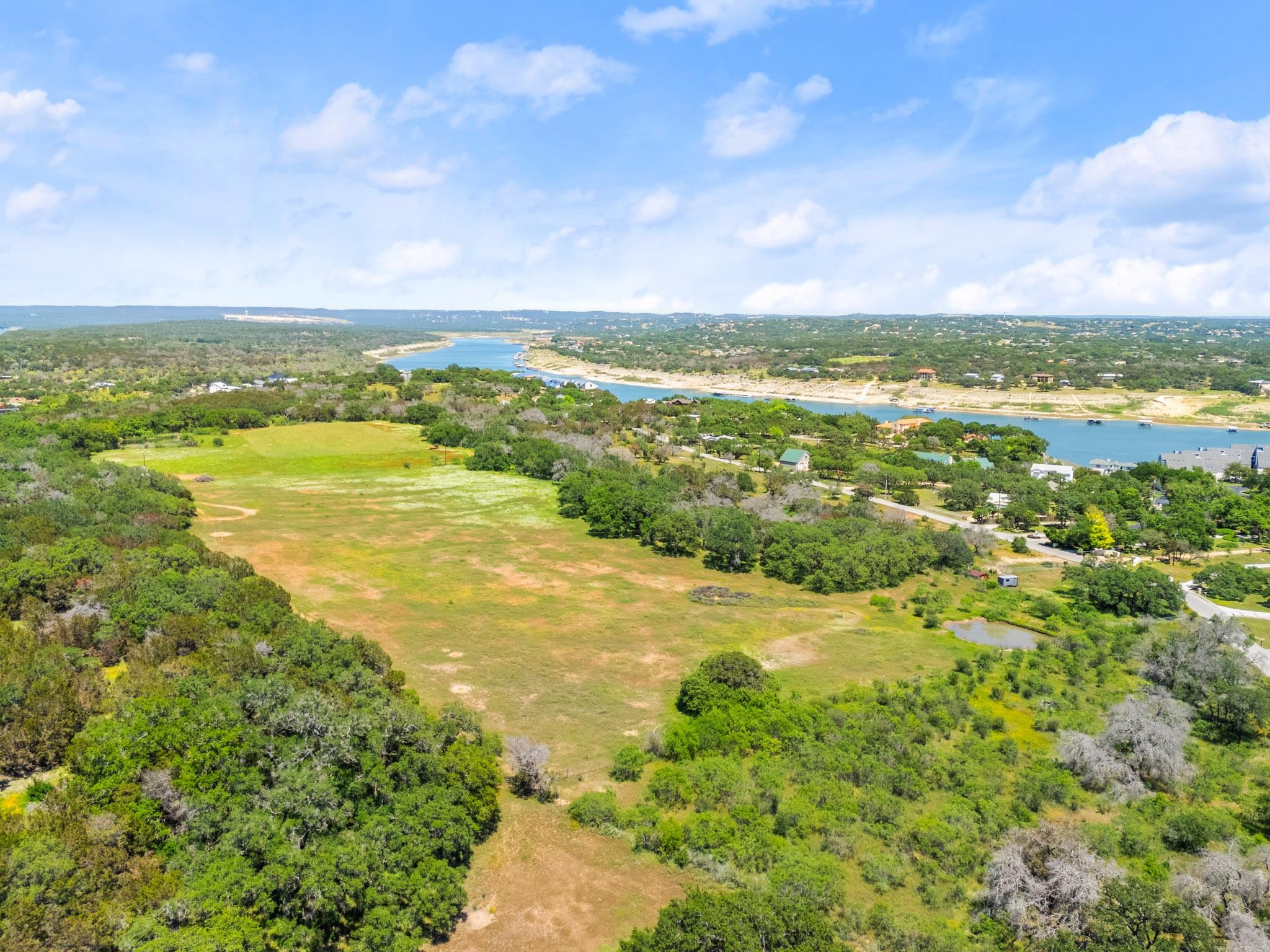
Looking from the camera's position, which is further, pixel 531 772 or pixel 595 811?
pixel 531 772

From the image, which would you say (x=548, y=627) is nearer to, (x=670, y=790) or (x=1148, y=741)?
(x=670, y=790)

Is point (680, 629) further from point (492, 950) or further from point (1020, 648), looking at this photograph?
point (492, 950)

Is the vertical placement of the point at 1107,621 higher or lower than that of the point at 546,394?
lower

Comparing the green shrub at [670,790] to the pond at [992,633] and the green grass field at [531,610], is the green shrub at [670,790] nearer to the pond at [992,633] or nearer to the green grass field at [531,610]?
the green grass field at [531,610]

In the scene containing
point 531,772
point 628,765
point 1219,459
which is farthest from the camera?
point 1219,459

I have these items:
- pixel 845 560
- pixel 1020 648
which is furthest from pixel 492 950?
pixel 845 560

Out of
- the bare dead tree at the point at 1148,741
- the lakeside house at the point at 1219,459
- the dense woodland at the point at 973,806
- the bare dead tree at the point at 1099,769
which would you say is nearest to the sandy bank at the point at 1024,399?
the lakeside house at the point at 1219,459

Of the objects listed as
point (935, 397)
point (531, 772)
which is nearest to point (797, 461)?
point (531, 772)
